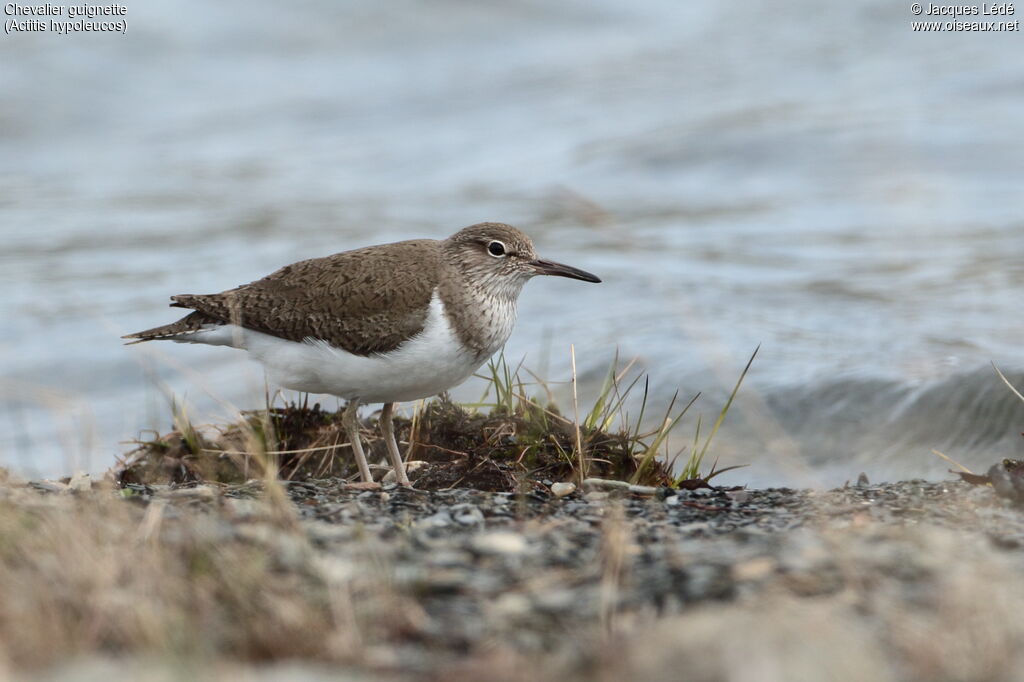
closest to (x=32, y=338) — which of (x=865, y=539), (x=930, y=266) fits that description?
(x=930, y=266)

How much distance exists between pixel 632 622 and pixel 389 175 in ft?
54.7

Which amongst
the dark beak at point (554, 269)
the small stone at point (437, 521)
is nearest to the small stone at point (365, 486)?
the small stone at point (437, 521)

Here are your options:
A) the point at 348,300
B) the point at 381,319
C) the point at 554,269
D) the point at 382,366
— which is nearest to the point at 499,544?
the point at 382,366

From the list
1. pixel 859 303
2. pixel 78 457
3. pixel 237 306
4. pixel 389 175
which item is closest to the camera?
pixel 237 306

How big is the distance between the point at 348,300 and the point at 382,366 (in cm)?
53

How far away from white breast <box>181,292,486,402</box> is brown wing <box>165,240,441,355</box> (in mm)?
60

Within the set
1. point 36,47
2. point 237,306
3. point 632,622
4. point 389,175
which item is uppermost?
point 36,47

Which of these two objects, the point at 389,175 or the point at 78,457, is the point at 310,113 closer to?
the point at 389,175

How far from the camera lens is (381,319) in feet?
22.0

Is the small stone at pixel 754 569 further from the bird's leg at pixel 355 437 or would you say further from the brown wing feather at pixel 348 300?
the bird's leg at pixel 355 437

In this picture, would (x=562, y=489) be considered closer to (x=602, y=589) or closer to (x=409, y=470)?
(x=409, y=470)

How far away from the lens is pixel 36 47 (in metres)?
25.0

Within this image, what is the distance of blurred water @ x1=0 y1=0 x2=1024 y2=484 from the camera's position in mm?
10273

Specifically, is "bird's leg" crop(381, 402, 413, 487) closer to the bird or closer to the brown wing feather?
the bird
